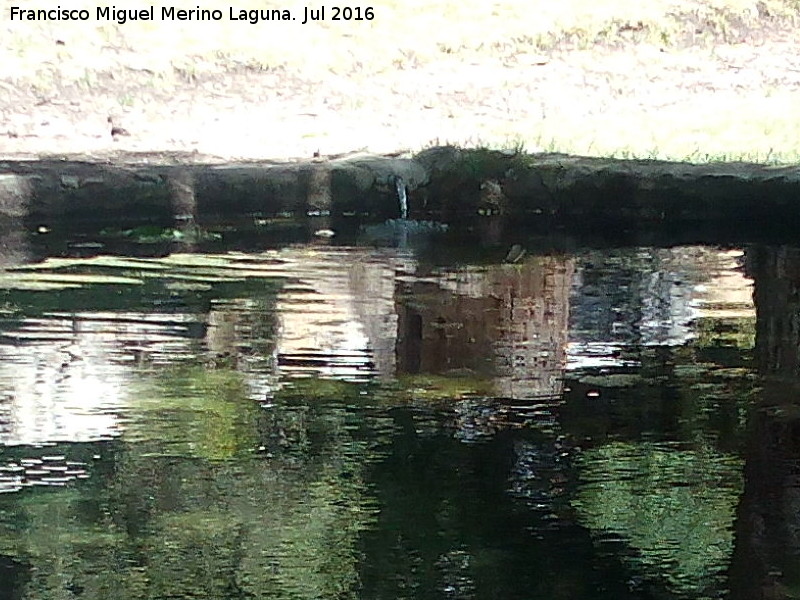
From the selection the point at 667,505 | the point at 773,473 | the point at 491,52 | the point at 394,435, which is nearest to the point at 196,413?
the point at 394,435

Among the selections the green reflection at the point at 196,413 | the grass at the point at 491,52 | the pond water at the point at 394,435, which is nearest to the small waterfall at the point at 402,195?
the grass at the point at 491,52

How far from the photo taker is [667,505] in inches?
118

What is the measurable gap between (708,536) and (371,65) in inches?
330

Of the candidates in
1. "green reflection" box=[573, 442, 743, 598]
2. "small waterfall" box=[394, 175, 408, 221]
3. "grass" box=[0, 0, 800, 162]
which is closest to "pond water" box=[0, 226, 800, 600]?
"green reflection" box=[573, 442, 743, 598]

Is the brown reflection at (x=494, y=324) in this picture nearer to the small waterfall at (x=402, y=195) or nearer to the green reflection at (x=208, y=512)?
the green reflection at (x=208, y=512)

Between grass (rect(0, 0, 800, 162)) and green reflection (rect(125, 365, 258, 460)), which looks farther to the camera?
grass (rect(0, 0, 800, 162))

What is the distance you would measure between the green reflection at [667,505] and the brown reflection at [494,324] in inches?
22.7

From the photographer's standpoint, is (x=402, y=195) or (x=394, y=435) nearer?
(x=394, y=435)

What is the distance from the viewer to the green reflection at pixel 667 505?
8.89 ft

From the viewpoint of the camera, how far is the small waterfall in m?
7.12

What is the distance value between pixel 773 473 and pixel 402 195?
4.13m

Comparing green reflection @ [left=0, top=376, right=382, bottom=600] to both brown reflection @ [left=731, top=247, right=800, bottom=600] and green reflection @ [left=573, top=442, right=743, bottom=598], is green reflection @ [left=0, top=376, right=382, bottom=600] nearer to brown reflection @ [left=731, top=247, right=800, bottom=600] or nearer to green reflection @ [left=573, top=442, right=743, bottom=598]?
green reflection @ [left=573, top=442, right=743, bottom=598]

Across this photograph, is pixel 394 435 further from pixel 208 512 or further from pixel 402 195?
pixel 402 195

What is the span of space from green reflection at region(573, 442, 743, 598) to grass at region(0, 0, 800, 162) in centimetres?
509
